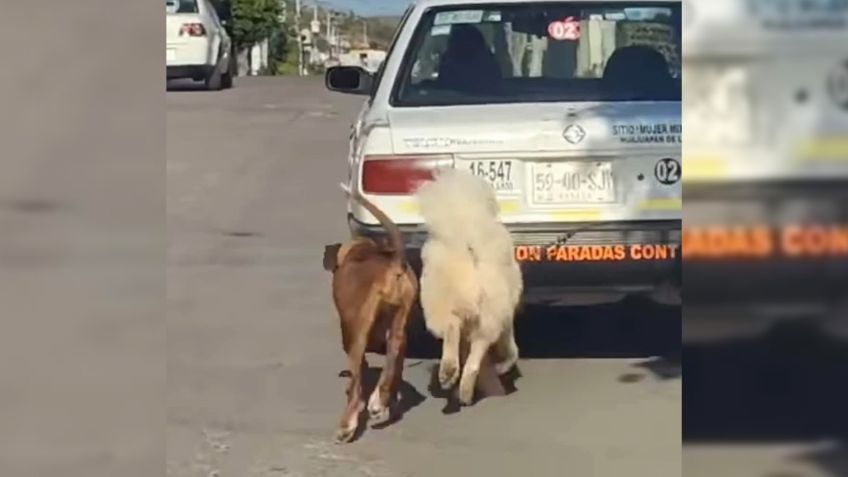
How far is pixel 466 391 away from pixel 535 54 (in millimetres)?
1745

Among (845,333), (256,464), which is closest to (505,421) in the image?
(256,464)

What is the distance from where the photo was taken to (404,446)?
5.83 metres

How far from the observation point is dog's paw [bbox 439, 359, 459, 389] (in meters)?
6.11

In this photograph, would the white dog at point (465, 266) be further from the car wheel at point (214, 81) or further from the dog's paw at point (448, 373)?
the car wheel at point (214, 81)

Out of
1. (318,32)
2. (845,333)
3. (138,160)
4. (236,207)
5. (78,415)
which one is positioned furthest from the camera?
(318,32)

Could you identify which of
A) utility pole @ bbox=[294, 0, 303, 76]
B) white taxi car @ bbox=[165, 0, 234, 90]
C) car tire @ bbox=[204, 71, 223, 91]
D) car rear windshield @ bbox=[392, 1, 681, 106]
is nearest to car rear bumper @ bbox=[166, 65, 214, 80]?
white taxi car @ bbox=[165, 0, 234, 90]

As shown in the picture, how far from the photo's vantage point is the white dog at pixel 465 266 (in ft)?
19.3

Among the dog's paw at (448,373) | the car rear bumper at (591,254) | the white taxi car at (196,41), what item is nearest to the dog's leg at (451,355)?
the dog's paw at (448,373)

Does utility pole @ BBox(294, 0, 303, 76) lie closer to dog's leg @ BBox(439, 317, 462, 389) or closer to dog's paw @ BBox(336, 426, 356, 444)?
dog's leg @ BBox(439, 317, 462, 389)

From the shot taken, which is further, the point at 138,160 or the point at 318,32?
the point at 318,32

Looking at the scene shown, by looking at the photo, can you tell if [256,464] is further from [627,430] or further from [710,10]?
[710,10]

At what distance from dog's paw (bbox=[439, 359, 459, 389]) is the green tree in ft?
81.0

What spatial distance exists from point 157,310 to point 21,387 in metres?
1.42

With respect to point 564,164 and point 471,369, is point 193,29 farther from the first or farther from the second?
point 471,369
